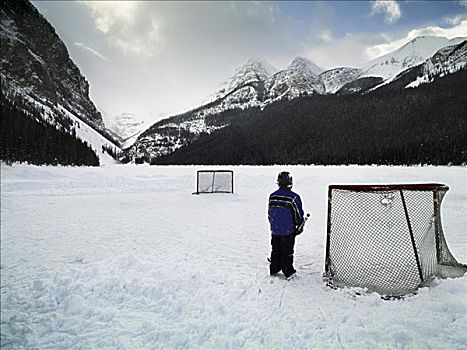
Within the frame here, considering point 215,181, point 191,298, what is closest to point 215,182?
point 215,181

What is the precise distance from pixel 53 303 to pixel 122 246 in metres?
3.06

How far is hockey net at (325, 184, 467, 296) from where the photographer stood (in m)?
4.69

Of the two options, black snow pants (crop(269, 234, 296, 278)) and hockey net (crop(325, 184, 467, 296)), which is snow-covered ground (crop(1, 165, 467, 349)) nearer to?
black snow pants (crop(269, 234, 296, 278))

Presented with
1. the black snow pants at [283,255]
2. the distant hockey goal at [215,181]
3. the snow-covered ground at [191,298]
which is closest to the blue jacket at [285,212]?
the black snow pants at [283,255]

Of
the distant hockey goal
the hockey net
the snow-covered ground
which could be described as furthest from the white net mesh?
the hockey net

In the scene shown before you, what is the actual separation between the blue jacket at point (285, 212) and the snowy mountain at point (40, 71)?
4.85 m

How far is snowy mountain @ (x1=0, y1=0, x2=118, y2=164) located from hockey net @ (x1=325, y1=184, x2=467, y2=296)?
20.2 ft

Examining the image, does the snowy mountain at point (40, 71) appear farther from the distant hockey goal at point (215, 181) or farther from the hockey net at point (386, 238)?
the distant hockey goal at point (215, 181)

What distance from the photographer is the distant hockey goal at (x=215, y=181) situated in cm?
2148

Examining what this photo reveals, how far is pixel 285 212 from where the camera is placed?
4906mm

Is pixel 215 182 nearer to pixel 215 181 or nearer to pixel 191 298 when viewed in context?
pixel 215 181

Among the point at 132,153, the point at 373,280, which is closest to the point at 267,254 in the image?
the point at 373,280

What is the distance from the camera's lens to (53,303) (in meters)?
4.20

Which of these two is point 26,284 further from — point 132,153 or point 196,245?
point 132,153
